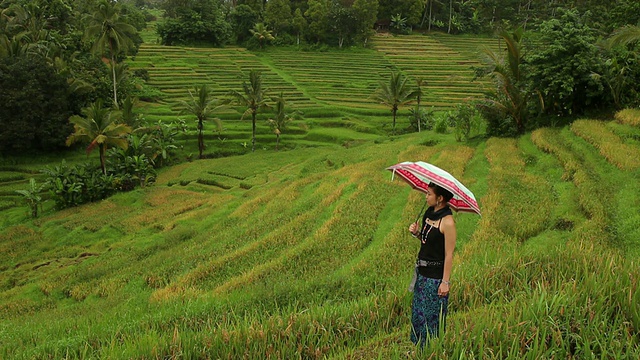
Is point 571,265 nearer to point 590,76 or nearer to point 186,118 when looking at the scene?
point 590,76

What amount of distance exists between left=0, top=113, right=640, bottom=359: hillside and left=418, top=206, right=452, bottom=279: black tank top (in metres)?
0.40

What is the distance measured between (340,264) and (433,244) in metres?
4.02

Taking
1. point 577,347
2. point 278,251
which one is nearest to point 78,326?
point 278,251

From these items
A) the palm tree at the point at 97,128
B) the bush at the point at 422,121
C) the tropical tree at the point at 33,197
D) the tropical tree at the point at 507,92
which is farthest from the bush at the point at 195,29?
the tropical tree at the point at 507,92

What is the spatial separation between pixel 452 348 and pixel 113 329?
3408 millimetres

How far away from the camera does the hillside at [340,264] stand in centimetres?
341

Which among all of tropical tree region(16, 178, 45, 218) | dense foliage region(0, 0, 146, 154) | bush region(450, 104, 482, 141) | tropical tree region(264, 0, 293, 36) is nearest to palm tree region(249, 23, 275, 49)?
tropical tree region(264, 0, 293, 36)

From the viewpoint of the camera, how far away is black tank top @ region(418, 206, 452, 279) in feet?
12.0

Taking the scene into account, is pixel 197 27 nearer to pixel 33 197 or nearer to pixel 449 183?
pixel 33 197

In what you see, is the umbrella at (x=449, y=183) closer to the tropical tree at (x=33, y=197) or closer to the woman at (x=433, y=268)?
the woman at (x=433, y=268)

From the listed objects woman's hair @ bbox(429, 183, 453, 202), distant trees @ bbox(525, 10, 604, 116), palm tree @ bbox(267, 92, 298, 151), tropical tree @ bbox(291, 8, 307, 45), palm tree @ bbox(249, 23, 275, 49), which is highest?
tropical tree @ bbox(291, 8, 307, 45)

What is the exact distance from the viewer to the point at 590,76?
12391mm

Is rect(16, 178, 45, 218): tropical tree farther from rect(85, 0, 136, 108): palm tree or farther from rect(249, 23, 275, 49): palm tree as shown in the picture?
rect(249, 23, 275, 49): palm tree

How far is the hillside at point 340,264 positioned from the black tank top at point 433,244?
401 mm
